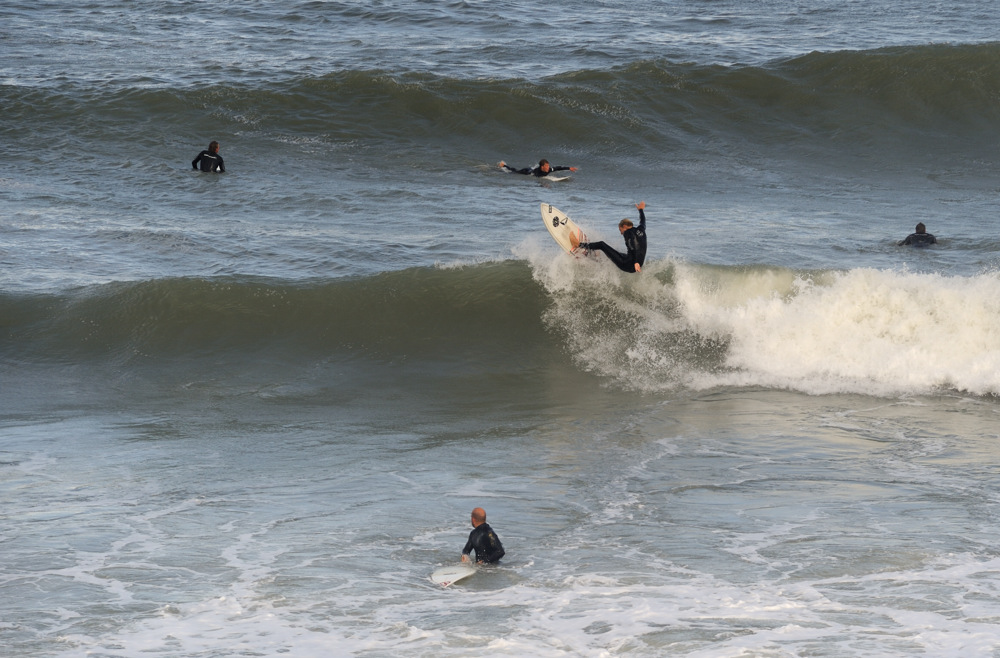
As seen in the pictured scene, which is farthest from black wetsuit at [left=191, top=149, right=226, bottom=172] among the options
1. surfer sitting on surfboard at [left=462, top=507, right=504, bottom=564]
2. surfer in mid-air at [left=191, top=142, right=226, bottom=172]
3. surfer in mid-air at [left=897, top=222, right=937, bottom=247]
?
surfer sitting on surfboard at [left=462, top=507, right=504, bottom=564]

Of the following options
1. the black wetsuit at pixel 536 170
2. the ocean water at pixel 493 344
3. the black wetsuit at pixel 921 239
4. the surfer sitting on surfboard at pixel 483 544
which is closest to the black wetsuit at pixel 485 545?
the surfer sitting on surfboard at pixel 483 544

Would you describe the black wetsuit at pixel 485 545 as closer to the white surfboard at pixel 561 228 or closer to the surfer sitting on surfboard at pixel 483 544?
the surfer sitting on surfboard at pixel 483 544

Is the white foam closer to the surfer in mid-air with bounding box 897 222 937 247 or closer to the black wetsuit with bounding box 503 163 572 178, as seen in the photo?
the surfer in mid-air with bounding box 897 222 937 247

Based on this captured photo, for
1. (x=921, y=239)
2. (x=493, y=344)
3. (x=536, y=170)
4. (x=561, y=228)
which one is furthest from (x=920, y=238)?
(x=536, y=170)

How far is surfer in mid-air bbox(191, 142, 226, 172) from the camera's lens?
2186 centimetres

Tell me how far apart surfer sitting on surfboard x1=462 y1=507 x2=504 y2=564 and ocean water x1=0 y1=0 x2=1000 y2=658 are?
12 centimetres

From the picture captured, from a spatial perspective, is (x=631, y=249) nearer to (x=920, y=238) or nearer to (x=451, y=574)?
(x=920, y=238)

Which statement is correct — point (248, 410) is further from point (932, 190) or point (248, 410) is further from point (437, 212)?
point (932, 190)

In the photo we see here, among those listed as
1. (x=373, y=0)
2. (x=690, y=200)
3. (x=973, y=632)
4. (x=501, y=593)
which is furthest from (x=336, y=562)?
(x=373, y=0)

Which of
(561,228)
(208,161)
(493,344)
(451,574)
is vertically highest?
(208,161)

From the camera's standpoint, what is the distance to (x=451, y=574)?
8305 millimetres

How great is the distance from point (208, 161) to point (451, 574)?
620 inches

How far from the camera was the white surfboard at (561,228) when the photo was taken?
15961 mm

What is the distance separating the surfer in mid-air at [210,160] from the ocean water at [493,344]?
0.39m
